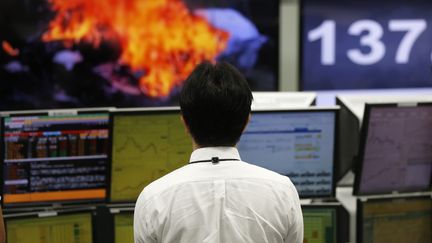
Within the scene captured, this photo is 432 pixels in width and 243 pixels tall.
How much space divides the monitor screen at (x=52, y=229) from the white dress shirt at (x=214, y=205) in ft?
2.75

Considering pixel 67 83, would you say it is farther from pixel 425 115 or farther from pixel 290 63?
pixel 425 115

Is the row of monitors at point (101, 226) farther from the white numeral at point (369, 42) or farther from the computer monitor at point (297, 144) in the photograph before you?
the white numeral at point (369, 42)

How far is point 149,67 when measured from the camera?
16.1ft

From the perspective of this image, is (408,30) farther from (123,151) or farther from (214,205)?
(214,205)

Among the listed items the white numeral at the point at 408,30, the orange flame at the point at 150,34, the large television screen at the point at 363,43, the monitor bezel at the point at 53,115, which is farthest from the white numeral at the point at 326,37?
the monitor bezel at the point at 53,115

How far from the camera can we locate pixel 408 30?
510 cm

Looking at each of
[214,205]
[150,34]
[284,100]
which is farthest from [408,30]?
[214,205]

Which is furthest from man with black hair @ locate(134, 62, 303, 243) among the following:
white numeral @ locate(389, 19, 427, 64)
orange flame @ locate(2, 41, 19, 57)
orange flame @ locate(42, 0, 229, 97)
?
white numeral @ locate(389, 19, 427, 64)

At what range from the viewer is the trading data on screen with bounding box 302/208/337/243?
6.90 ft

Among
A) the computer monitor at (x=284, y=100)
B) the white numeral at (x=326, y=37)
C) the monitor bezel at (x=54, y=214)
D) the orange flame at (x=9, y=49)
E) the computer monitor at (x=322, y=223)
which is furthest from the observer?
the white numeral at (x=326, y=37)

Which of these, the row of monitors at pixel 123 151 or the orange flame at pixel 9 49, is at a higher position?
the orange flame at pixel 9 49

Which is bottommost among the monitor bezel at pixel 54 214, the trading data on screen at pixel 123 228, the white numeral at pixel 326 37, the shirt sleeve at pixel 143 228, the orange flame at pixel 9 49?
the trading data on screen at pixel 123 228

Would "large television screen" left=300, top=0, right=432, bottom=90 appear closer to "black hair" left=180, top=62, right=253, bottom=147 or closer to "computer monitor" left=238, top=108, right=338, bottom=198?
"computer monitor" left=238, top=108, right=338, bottom=198

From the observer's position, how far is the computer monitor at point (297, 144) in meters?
2.11
